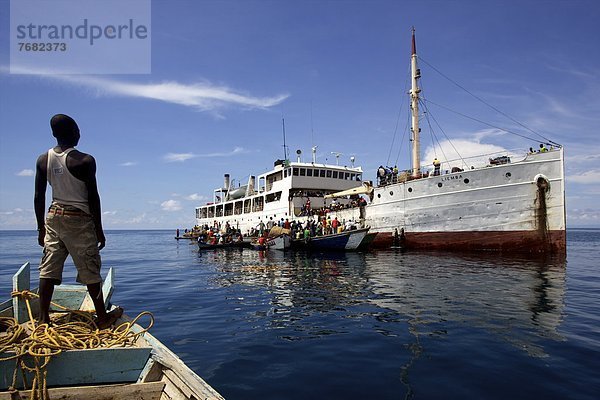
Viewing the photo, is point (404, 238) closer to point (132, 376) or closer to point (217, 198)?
point (132, 376)

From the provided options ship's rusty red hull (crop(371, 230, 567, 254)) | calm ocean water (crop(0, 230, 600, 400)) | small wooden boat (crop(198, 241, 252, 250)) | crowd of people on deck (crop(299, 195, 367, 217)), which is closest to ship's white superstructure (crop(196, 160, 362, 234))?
crowd of people on deck (crop(299, 195, 367, 217))

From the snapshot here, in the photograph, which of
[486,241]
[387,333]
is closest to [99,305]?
[387,333]

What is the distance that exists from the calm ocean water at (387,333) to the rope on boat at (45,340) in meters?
1.85

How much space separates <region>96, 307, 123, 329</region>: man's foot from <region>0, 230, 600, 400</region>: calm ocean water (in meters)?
1.73

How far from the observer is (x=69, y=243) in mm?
4031

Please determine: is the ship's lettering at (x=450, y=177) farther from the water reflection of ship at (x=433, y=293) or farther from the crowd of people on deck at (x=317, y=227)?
the crowd of people on deck at (x=317, y=227)

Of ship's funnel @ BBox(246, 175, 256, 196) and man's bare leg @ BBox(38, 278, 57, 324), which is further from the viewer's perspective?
ship's funnel @ BBox(246, 175, 256, 196)

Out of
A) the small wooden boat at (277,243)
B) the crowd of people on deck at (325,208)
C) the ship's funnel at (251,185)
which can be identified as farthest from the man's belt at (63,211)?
the ship's funnel at (251,185)

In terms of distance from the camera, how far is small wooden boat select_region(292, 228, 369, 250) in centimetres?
2650

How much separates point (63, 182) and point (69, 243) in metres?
0.67

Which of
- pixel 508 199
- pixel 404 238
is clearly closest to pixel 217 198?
pixel 404 238

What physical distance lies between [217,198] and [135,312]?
53.7m

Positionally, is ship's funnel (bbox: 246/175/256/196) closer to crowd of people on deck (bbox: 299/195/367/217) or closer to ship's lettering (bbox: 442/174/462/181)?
crowd of people on deck (bbox: 299/195/367/217)

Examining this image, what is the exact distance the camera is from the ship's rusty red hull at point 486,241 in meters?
21.2
